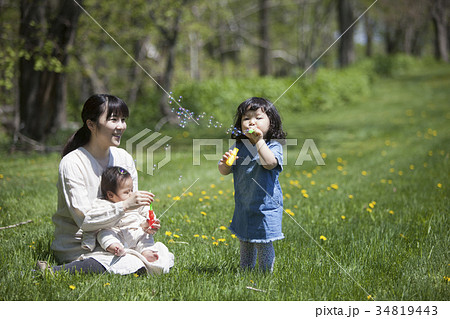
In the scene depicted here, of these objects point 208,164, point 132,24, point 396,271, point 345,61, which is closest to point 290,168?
point 208,164

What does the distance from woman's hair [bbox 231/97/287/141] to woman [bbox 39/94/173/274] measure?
2.58 ft

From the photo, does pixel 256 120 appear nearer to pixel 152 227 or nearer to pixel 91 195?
pixel 152 227

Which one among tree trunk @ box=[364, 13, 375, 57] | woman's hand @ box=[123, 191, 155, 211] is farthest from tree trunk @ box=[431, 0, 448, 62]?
woman's hand @ box=[123, 191, 155, 211]

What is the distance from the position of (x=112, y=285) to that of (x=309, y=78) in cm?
1367

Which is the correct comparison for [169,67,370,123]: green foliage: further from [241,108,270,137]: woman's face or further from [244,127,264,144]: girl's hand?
[244,127,264,144]: girl's hand

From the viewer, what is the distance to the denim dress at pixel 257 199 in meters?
2.71

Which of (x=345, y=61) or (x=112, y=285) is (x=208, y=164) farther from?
(x=345, y=61)

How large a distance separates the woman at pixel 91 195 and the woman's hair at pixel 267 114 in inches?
30.9

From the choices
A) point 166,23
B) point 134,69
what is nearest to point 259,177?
point 166,23

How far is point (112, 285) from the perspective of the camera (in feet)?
8.49

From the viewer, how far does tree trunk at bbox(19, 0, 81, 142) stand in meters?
7.93

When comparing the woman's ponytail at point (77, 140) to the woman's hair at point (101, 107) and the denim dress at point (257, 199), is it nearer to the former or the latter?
the woman's hair at point (101, 107)

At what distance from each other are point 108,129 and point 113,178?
0.34 meters

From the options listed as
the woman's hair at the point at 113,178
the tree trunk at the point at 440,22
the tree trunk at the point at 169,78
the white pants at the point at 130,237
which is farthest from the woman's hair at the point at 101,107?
the tree trunk at the point at 440,22
